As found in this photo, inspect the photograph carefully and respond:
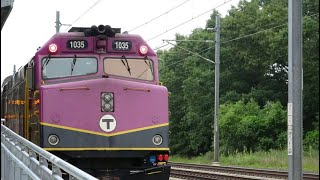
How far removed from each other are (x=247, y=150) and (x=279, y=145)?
927cm

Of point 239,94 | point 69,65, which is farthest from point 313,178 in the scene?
point 239,94

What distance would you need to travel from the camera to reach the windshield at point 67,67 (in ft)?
37.7

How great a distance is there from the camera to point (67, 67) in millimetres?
11586

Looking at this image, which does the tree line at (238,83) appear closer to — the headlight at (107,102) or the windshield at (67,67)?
the windshield at (67,67)

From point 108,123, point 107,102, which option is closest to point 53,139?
point 108,123

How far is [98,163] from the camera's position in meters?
11.2

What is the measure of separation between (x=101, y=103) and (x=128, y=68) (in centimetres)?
112

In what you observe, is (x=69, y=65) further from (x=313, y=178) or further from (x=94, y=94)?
(x=313, y=178)

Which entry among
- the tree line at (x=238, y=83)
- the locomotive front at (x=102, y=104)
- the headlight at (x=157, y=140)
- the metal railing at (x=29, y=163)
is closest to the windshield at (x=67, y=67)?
the locomotive front at (x=102, y=104)

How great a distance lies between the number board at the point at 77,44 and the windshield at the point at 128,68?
20.9 inches

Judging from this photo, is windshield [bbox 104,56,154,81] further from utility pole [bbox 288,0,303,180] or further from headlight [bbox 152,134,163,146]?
utility pole [bbox 288,0,303,180]

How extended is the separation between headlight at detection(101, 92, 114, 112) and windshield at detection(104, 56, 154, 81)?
776 millimetres

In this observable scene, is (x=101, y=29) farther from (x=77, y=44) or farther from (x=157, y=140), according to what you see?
(x=157, y=140)

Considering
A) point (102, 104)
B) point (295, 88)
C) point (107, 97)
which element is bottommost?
point (102, 104)
